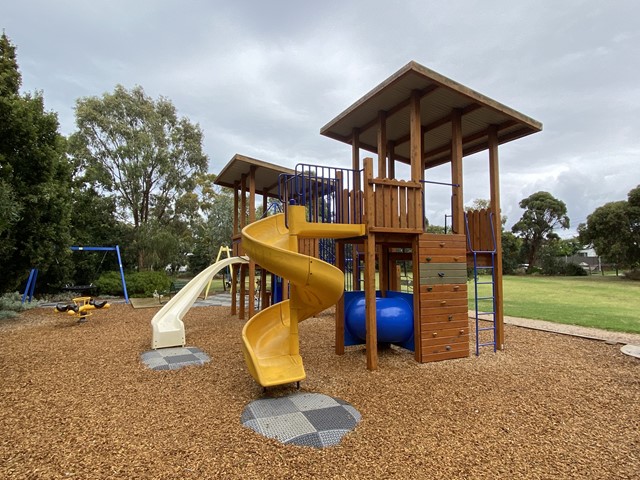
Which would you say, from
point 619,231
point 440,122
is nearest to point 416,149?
point 440,122

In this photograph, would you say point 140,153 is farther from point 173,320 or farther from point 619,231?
point 619,231

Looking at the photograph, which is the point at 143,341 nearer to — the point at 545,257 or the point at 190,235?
the point at 190,235

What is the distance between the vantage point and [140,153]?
24109 millimetres

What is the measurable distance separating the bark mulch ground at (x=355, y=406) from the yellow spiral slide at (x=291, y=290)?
367 millimetres

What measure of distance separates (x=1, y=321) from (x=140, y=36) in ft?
31.3

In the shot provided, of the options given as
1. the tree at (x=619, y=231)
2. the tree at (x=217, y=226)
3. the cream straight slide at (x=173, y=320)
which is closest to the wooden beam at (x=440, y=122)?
the cream straight slide at (x=173, y=320)

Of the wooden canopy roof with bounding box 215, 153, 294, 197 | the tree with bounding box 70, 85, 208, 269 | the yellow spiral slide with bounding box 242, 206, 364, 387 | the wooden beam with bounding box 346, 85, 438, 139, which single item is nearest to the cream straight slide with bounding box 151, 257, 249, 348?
the yellow spiral slide with bounding box 242, 206, 364, 387

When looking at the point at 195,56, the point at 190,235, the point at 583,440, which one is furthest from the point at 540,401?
the point at 190,235

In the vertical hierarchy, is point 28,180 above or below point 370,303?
above

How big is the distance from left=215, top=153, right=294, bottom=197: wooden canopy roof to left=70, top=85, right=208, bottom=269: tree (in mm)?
11250

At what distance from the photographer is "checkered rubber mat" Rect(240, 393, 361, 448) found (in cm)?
371

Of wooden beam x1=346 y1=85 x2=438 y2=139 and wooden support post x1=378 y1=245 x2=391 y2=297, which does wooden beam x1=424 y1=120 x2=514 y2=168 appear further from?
wooden support post x1=378 y1=245 x2=391 y2=297

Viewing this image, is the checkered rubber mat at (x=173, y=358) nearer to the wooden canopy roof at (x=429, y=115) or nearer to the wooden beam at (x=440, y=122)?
the wooden canopy roof at (x=429, y=115)

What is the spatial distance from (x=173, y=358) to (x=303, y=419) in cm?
380
